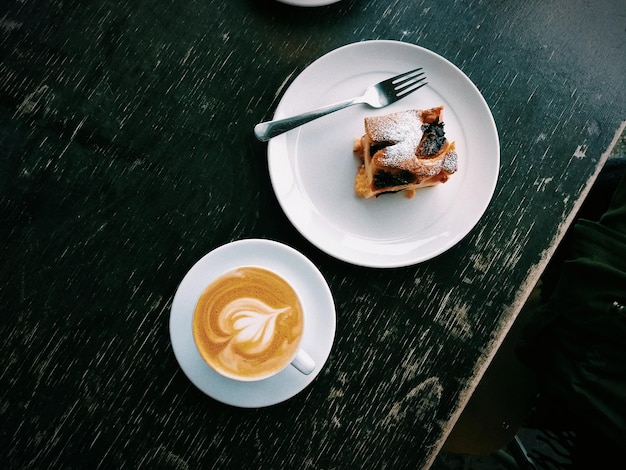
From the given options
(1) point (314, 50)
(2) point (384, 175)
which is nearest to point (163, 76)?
(1) point (314, 50)

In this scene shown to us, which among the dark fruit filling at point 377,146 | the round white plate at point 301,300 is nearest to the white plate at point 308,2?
the dark fruit filling at point 377,146

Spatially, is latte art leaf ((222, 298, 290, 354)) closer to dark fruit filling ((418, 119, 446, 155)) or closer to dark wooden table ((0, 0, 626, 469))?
dark wooden table ((0, 0, 626, 469))

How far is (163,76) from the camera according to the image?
1.04 m

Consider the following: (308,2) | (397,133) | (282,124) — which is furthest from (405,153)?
(308,2)

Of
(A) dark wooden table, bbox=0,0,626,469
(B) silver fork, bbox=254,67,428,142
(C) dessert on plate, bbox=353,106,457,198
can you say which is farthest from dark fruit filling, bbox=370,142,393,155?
(A) dark wooden table, bbox=0,0,626,469

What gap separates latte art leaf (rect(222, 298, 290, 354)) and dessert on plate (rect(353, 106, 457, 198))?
29 centimetres

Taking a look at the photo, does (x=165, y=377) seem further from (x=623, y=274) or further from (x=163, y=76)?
(x=623, y=274)

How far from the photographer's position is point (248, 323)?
2.96 ft

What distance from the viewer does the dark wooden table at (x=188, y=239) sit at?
98 cm

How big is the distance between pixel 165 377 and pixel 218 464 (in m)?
0.18

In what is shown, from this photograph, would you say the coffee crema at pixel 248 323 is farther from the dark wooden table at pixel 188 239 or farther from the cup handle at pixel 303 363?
the dark wooden table at pixel 188 239

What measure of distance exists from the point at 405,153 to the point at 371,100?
136 millimetres

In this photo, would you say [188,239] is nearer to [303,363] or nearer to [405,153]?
[303,363]

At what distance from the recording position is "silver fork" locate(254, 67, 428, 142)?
3.25 ft
